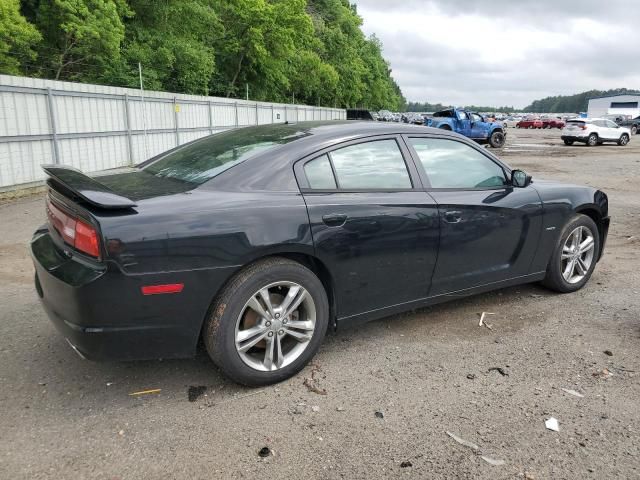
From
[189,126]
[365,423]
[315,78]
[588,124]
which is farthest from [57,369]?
[315,78]

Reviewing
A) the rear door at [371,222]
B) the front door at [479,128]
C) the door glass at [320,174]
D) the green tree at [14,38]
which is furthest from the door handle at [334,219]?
the front door at [479,128]

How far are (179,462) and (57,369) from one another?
4.21ft

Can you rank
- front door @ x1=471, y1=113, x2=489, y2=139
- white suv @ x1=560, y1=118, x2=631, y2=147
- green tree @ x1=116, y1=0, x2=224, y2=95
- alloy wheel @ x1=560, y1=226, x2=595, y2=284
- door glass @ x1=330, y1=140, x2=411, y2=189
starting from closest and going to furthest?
door glass @ x1=330, y1=140, x2=411, y2=189 < alloy wheel @ x1=560, y1=226, x2=595, y2=284 < green tree @ x1=116, y1=0, x2=224, y2=95 < front door @ x1=471, y1=113, x2=489, y2=139 < white suv @ x1=560, y1=118, x2=631, y2=147

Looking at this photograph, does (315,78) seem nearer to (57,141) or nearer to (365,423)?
(57,141)

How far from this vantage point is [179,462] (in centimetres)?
241

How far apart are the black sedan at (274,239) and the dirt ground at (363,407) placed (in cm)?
29

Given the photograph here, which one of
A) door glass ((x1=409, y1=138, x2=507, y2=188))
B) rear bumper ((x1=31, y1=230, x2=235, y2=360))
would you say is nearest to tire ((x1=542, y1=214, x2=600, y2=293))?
door glass ((x1=409, y1=138, x2=507, y2=188))

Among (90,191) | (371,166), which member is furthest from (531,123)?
(90,191)

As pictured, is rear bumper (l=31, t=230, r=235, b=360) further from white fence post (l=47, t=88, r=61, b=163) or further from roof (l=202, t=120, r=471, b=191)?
white fence post (l=47, t=88, r=61, b=163)

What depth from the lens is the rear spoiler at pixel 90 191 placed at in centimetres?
256

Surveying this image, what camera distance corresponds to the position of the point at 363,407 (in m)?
2.88

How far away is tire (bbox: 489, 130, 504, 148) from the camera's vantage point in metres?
27.0

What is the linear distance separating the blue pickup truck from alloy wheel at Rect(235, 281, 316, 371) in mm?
24455

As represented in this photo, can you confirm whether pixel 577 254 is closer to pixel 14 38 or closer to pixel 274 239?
pixel 274 239
